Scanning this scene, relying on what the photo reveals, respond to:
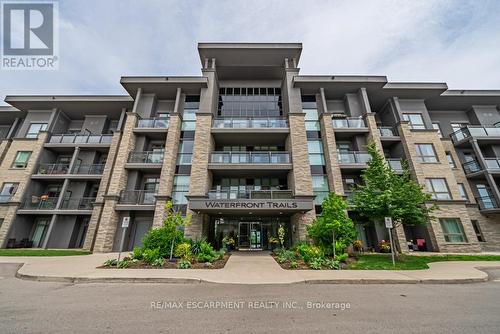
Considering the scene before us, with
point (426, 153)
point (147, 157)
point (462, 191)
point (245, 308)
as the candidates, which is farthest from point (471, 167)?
point (147, 157)

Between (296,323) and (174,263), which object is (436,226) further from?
(174,263)

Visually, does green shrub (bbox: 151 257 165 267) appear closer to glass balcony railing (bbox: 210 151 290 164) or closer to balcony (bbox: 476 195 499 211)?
glass balcony railing (bbox: 210 151 290 164)

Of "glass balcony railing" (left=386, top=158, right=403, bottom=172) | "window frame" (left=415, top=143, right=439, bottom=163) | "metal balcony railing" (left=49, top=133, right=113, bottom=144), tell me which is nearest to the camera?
"glass balcony railing" (left=386, top=158, right=403, bottom=172)

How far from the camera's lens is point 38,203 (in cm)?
1909

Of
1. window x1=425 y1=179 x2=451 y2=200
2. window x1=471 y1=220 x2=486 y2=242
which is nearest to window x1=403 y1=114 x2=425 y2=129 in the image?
window x1=425 y1=179 x2=451 y2=200

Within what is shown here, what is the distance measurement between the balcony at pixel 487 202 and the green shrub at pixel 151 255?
28.1 metres

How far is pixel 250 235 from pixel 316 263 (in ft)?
29.3

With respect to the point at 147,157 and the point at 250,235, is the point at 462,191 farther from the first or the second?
the point at 147,157

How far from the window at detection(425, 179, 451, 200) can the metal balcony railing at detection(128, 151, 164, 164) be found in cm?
2504

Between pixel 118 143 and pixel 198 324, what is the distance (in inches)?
819

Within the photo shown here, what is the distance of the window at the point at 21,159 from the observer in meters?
20.3

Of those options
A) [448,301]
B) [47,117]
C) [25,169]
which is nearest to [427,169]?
[448,301]

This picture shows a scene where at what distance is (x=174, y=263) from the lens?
10.8m

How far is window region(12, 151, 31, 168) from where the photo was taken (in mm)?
20344
